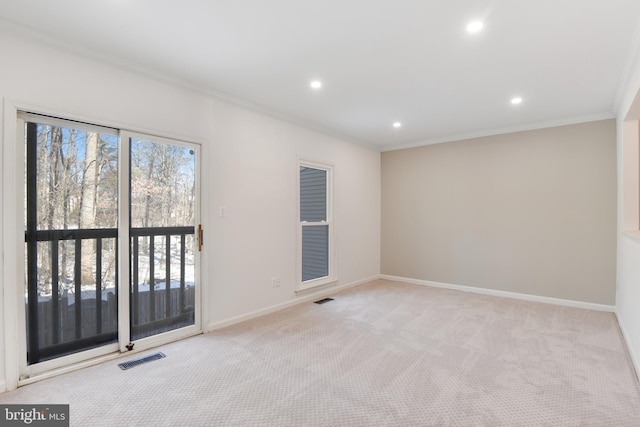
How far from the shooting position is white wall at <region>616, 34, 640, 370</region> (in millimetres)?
2609

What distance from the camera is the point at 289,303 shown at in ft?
13.7

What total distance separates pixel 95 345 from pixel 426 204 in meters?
4.77

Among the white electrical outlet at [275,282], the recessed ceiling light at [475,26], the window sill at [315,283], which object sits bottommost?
the window sill at [315,283]

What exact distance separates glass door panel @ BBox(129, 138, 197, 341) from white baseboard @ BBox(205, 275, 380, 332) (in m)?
0.30

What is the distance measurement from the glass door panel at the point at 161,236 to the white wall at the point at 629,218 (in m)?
3.88

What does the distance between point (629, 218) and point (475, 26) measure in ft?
9.30

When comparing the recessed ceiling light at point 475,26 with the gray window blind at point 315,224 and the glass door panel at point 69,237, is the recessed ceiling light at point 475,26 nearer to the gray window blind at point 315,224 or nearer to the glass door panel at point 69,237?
the gray window blind at point 315,224

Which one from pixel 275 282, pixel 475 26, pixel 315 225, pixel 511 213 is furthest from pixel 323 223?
pixel 475 26

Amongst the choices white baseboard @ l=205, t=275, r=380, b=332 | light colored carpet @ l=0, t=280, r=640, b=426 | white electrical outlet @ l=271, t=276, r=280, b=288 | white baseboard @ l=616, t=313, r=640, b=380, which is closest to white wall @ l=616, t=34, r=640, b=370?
white baseboard @ l=616, t=313, r=640, b=380

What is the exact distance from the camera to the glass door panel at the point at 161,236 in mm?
2863

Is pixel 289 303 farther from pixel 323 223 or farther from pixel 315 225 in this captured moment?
pixel 323 223

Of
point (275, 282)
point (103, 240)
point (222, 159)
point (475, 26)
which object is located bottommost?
point (275, 282)

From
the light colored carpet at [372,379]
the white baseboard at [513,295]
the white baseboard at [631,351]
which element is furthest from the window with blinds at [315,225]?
the white baseboard at [631,351]

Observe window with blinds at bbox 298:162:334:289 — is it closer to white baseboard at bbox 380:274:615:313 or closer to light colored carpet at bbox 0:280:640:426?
light colored carpet at bbox 0:280:640:426
